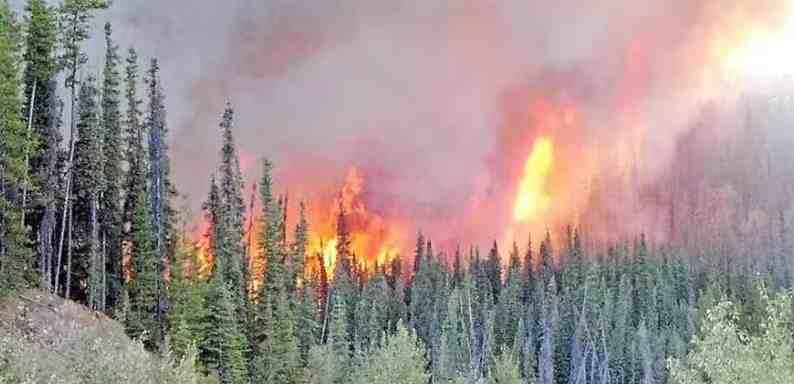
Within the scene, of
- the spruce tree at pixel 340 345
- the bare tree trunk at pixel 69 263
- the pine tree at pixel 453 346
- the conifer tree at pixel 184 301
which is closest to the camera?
the bare tree trunk at pixel 69 263

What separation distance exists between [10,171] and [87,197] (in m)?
19.0

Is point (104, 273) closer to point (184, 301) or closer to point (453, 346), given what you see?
point (184, 301)

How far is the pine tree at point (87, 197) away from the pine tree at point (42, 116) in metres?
3.79

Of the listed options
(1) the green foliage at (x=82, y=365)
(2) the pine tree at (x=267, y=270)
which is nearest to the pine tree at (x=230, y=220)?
(2) the pine tree at (x=267, y=270)

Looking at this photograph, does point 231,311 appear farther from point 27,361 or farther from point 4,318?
point 27,361

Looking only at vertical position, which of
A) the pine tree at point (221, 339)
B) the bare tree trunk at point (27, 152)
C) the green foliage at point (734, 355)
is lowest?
the green foliage at point (734, 355)

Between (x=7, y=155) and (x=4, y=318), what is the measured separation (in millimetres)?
16232

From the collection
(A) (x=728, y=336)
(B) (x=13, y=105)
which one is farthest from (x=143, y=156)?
(A) (x=728, y=336)

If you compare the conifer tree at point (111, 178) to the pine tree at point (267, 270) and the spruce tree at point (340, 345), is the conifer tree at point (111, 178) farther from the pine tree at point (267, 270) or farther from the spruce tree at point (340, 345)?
the spruce tree at point (340, 345)

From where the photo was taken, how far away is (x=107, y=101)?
104812 mm

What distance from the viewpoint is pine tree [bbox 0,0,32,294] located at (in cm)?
7925

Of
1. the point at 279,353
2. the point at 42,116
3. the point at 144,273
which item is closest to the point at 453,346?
the point at 279,353

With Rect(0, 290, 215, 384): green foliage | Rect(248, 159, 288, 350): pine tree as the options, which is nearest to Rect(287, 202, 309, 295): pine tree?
Rect(248, 159, 288, 350): pine tree

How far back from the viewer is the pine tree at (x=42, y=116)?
9150 cm
